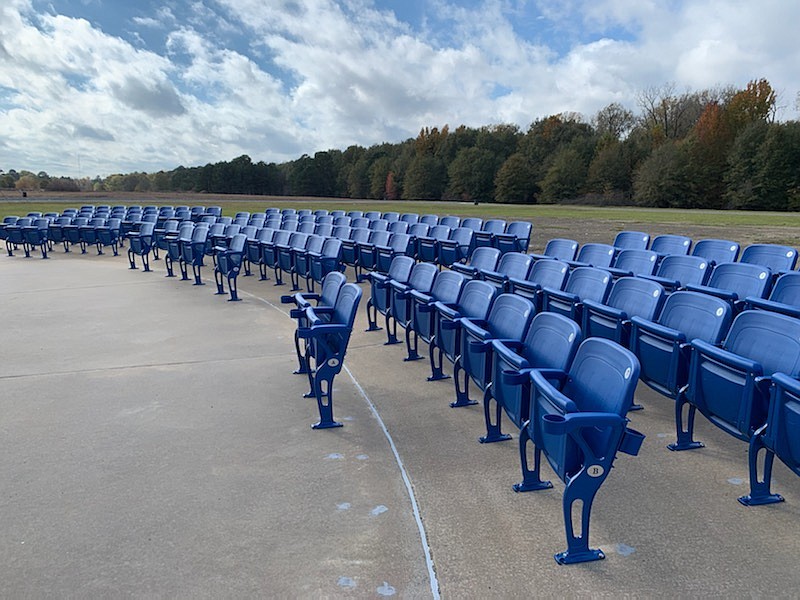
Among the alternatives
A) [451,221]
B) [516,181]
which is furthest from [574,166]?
[451,221]

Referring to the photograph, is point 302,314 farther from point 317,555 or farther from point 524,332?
point 317,555

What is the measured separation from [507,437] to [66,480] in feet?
9.01

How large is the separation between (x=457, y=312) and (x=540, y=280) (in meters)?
1.78

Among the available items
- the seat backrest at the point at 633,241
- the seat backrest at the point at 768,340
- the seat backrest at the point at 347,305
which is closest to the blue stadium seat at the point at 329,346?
the seat backrest at the point at 347,305

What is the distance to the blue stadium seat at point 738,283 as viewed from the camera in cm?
481

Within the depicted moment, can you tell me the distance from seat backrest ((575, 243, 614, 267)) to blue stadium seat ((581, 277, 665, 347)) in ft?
7.71

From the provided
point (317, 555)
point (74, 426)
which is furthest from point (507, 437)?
point (74, 426)

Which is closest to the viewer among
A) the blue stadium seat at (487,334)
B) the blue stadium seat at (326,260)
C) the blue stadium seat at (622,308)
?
the blue stadium seat at (487,334)

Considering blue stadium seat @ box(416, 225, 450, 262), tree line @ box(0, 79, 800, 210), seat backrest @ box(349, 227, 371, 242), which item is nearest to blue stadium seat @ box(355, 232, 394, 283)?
seat backrest @ box(349, 227, 371, 242)

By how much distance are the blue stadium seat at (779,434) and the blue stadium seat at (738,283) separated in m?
2.16

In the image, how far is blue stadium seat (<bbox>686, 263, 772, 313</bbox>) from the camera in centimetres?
481

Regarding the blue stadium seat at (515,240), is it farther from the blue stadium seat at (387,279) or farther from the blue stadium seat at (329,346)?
the blue stadium seat at (329,346)

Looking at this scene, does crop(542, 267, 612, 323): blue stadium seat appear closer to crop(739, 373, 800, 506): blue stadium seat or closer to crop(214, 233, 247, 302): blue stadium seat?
crop(739, 373, 800, 506): blue stadium seat

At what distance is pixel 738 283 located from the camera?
17.4ft
